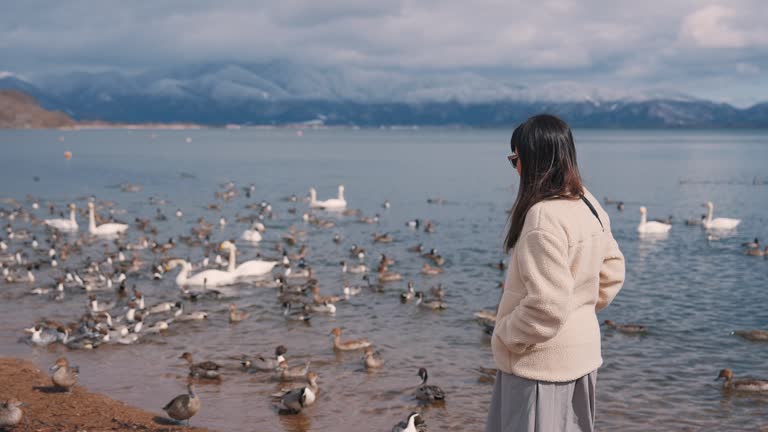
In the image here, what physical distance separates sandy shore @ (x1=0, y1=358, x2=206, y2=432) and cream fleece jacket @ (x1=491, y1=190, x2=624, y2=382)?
6846mm

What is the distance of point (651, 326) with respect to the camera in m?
17.5

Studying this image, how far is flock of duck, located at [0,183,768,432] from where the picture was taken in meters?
13.1

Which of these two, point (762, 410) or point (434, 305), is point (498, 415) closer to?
point (762, 410)

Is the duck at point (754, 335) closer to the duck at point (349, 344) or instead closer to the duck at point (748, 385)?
the duck at point (748, 385)

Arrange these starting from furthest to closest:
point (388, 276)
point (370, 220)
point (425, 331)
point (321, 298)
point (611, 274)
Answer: point (370, 220), point (388, 276), point (321, 298), point (425, 331), point (611, 274)

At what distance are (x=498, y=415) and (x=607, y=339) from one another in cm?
1227

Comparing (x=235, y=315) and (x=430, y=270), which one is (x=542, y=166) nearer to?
(x=235, y=315)

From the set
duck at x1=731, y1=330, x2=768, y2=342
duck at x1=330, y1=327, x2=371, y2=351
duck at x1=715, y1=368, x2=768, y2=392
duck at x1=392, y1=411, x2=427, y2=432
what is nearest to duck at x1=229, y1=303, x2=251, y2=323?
duck at x1=330, y1=327, x2=371, y2=351

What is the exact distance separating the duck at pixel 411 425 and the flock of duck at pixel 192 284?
0.6 inches

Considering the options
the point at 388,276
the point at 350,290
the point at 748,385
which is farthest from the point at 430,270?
the point at 748,385

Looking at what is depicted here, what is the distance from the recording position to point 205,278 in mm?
21750

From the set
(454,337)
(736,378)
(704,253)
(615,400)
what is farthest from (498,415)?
(704,253)

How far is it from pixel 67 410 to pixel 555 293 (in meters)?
9.01

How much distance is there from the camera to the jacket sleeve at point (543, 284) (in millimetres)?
4414
